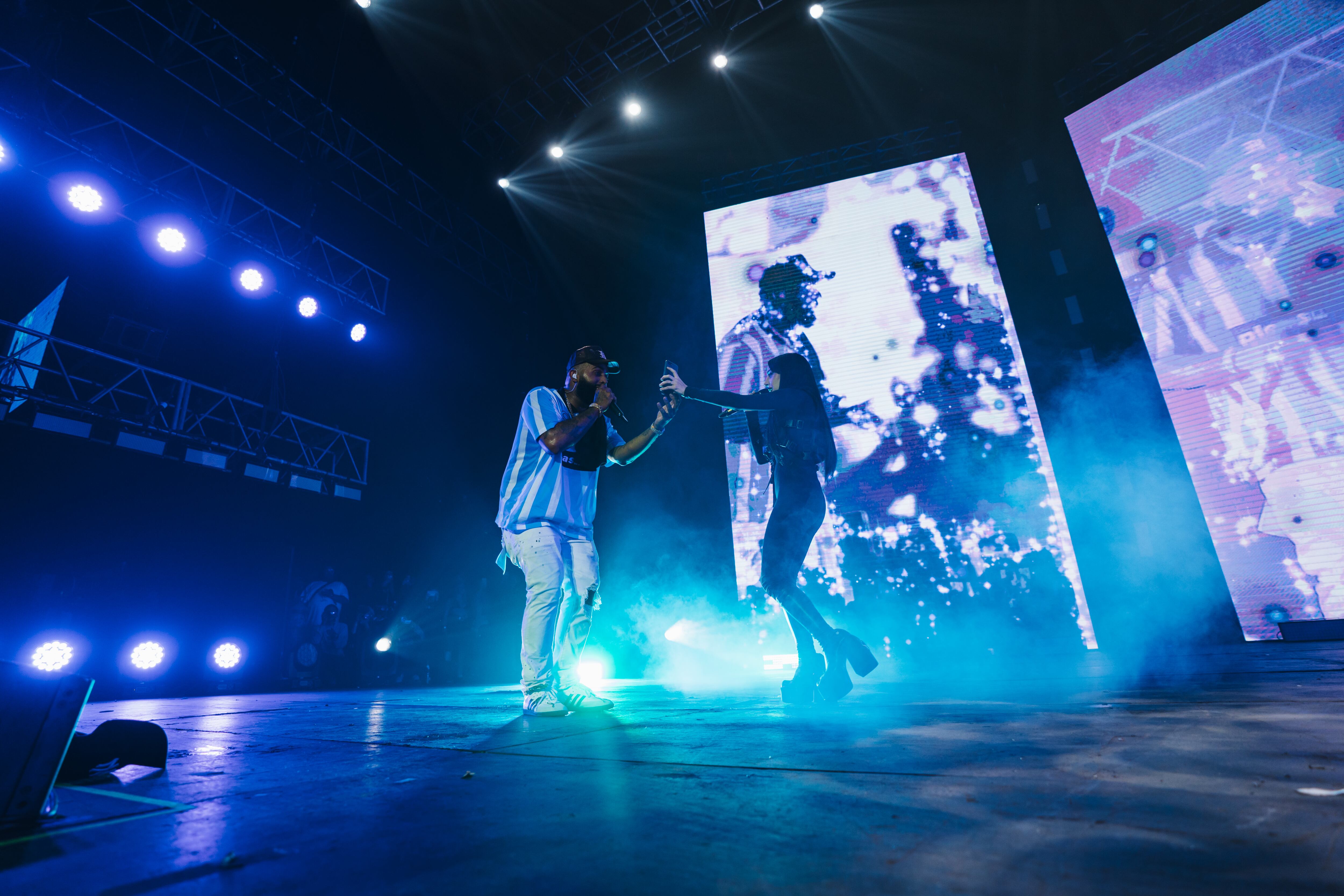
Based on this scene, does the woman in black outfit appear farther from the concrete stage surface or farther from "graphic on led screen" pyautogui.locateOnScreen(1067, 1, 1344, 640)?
"graphic on led screen" pyautogui.locateOnScreen(1067, 1, 1344, 640)

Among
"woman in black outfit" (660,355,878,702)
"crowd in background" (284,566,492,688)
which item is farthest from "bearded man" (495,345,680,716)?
"crowd in background" (284,566,492,688)

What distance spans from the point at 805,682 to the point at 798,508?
0.81 m

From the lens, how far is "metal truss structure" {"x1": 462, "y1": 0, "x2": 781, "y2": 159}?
6531mm

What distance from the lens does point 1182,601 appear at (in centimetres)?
535

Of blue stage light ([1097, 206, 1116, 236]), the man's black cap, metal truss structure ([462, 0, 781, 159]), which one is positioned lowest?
the man's black cap

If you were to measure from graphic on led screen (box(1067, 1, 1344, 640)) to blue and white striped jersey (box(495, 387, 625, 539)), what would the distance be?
19.4ft

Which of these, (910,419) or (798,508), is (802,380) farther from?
(910,419)

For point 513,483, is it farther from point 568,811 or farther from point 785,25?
point 785,25

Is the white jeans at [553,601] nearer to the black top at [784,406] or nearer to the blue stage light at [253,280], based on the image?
the black top at [784,406]

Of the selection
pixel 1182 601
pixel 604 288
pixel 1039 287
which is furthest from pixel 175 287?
pixel 1182 601

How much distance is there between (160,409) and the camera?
6113 millimetres

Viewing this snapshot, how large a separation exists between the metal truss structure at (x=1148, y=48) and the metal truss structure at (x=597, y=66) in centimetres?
376

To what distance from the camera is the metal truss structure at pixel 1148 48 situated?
5691mm

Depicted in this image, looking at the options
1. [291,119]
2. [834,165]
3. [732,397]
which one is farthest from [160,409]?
[834,165]
